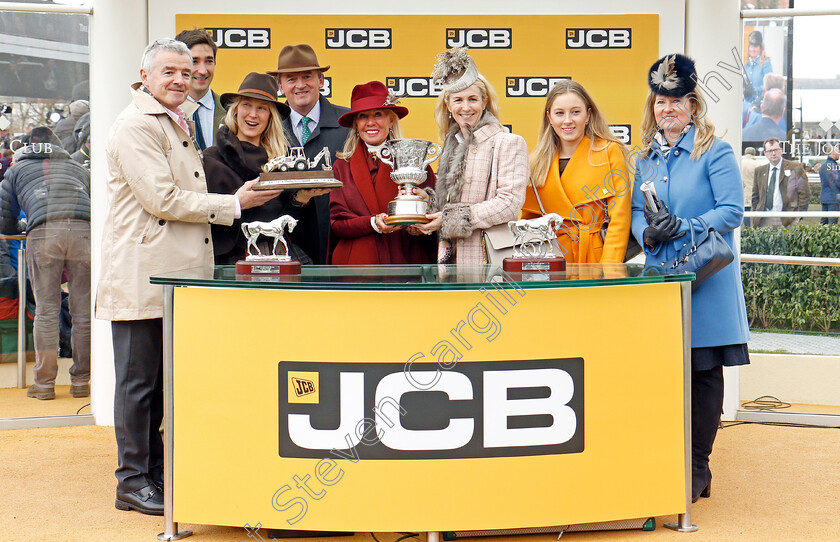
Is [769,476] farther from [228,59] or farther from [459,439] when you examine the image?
[228,59]

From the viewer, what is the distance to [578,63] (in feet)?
18.4

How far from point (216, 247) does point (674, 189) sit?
90.2 inches

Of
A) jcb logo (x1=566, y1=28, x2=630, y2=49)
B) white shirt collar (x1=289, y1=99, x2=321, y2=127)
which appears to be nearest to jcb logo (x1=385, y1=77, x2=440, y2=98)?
white shirt collar (x1=289, y1=99, x2=321, y2=127)

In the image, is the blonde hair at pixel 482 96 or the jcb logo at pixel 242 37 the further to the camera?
the jcb logo at pixel 242 37

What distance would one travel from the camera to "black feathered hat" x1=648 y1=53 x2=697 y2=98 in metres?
3.76

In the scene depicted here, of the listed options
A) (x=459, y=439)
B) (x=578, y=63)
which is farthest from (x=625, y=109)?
(x=459, y=439)

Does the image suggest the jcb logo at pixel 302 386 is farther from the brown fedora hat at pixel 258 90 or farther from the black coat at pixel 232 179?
the brown fedora hat at pixel 258 90

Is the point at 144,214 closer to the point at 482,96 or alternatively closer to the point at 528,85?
the point at 482,96

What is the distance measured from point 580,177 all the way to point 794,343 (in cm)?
268

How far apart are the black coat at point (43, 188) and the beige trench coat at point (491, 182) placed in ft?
9.57

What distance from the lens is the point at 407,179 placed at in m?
4.05

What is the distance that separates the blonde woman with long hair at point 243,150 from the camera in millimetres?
4223

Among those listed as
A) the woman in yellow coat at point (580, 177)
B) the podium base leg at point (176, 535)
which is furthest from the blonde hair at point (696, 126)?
the podium base leg at point (176, 535)

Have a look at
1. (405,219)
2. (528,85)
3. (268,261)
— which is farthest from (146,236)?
(528,85)
